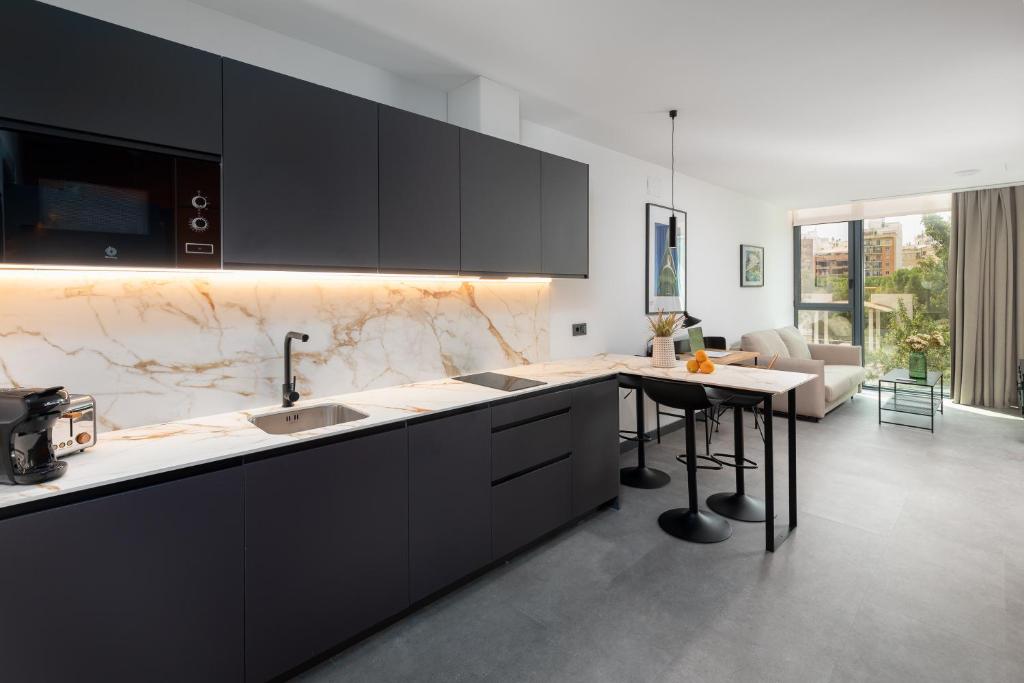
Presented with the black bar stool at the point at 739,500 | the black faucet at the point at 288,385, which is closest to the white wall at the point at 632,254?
the black bar stool at the point at 739,500

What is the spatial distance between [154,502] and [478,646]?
4.30 ft

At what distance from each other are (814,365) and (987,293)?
258cm

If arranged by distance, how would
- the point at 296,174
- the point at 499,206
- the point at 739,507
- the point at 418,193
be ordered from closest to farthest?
1. the point at 296,174
2. the point at 418,193
3. the point at 499,206
4. the point at 739,507

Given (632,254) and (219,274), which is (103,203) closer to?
(219,274)

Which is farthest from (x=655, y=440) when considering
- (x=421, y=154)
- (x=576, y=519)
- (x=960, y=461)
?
(x=421, y=154)

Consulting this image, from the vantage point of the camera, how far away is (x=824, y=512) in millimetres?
3191

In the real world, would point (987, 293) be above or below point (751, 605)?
above

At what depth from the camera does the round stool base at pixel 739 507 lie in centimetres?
309

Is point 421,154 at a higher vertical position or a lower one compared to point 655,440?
higher

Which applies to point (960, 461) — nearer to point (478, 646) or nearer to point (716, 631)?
point (716, 631)

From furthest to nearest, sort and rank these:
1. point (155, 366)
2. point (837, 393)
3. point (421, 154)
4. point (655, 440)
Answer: point (837, 393), point (655, 440), point (421, 154), point (155, 366)

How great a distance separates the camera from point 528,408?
101 inches

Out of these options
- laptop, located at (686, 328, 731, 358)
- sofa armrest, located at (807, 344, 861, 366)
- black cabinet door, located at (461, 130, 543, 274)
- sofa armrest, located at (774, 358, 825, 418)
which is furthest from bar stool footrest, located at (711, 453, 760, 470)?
sofa armrest, located at (807, 344, 861, 366)

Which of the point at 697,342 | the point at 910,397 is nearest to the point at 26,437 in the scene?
the point at 697,342
